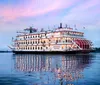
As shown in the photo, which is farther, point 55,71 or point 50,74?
point 55,71

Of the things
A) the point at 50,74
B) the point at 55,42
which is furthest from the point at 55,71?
the point at 55,42

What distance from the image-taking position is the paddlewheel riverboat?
100m

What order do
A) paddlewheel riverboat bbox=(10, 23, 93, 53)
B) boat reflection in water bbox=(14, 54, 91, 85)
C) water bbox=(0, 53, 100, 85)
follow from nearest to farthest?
water bbox=(0, 53, 100, 85), boat reflection in water bbox=(14, 54, 91, 85), paddlewheel riverboat bbox=(10, 23, 93, 53)

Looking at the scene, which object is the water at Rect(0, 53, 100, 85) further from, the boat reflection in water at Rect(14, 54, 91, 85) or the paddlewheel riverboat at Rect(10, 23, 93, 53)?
the paddlewheel riverboat at Rect(10, 23, 93, 53)

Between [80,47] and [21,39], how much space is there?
33954 millimetres

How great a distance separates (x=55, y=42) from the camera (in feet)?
340

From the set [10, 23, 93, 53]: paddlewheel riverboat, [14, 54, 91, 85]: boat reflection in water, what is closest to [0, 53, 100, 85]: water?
[14, 54, 91, 85]: boat reflection in water

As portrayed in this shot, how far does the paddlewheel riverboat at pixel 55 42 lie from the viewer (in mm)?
100250

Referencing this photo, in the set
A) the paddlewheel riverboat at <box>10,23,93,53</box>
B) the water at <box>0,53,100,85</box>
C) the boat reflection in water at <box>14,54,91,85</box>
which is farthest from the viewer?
the paddlewheel riverboat at <box>10,23,93,53</box>

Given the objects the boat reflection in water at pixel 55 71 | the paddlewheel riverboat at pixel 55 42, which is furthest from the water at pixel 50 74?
the paddlewheel riverboat at pixel 55 42

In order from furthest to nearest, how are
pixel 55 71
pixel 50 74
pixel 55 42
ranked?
pixel 55 42 < pixel 55 71 < pixel 50 74

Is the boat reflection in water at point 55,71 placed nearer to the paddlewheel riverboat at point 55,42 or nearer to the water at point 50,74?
the water at point 50,74

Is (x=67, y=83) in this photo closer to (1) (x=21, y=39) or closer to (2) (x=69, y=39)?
(2) (x=69, y=39)

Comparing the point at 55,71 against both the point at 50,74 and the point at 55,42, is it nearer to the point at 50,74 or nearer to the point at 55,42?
the point at 50,74
